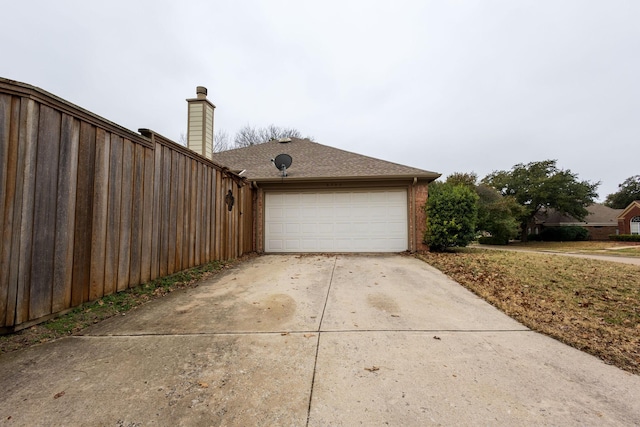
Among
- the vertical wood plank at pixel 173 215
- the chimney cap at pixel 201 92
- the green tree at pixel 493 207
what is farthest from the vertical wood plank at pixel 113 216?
the green tree at pixel 493 207

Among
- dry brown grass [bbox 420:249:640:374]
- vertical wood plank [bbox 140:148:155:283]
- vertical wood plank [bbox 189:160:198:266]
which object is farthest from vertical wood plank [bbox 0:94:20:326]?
dry brown grass [bbox 420:249:640:374]

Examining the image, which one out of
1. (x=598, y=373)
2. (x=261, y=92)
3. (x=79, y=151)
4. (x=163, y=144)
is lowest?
→ (x=598, y=373)

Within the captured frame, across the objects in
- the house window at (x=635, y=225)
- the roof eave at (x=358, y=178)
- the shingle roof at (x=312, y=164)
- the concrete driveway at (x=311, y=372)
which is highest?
the shingle roof at (x=312, y=164)

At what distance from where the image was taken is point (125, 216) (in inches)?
156

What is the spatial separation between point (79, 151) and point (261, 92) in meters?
19.1

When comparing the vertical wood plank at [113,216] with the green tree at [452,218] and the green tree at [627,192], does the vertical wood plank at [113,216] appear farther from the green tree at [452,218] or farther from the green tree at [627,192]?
the green tree at [627,192]

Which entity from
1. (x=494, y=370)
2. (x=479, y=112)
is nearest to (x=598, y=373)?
(x=494, y=370)

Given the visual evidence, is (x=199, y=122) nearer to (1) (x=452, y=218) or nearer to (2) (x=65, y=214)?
(2) (x=65, y=214)

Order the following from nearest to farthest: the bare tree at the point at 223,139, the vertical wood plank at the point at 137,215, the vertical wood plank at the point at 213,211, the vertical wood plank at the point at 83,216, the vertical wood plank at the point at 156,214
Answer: the vertical wood plank at the point at 83,216
the vertical wood plank at the point at 137,215
the vertical wood plank at the point at 156,214
the vertical wood plank at the point at 213,211
the bare tree at the point at 223,139

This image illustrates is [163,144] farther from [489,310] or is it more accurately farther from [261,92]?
[261,92]

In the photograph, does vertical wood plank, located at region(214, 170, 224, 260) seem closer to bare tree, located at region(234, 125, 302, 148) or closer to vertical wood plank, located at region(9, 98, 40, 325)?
vertical wood plank, located at region(9, 98, 40, 325)

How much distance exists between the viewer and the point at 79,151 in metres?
3.31

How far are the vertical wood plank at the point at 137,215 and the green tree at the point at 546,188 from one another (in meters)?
29.4

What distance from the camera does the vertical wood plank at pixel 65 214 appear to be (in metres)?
3.07
